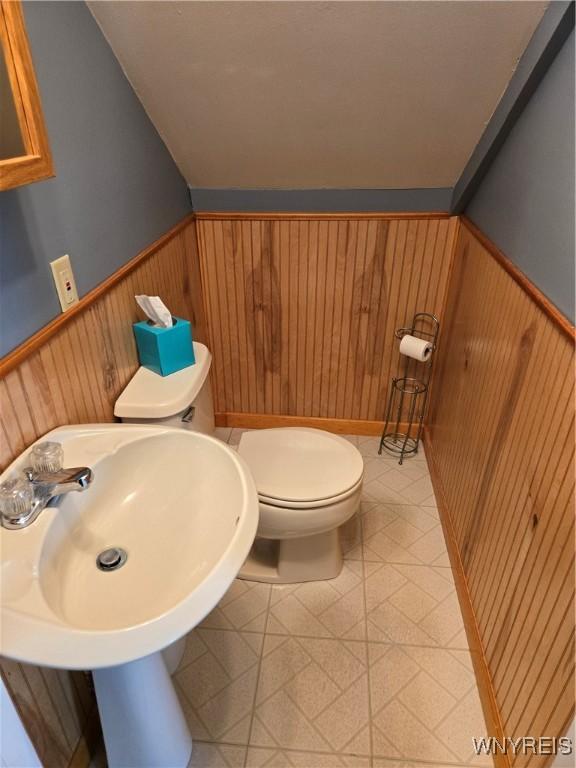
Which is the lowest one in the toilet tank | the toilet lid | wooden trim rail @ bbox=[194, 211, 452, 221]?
the toilet lid

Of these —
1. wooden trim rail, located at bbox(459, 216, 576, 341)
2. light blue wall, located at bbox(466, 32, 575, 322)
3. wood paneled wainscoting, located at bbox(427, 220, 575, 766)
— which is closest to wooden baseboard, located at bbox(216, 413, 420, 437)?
wood paneled wainscoting, located at bbox(427, 220, 575, 766)

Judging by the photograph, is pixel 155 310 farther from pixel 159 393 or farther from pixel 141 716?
pixel 141 716

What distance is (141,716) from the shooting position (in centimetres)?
104

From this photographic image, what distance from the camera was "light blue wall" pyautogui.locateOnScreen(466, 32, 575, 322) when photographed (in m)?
1.02

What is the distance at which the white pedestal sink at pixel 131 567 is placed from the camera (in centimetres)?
69

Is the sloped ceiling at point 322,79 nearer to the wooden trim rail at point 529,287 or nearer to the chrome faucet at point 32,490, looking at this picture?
the wooden trim rail at point 529,287

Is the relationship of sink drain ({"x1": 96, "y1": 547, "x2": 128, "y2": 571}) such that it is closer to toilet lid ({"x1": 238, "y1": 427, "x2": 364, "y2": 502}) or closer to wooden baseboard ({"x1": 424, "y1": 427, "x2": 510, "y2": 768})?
toilet lid ({"x1": 238, "y1": 427, "x2": 364, "y2": 502})

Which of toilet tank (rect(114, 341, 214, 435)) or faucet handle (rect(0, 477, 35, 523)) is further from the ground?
faucet handle (rect(0, 477, 35, 523))

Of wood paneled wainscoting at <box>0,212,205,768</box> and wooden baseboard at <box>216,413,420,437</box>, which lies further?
wooden baseboard at <box>216,413,420,437</box>

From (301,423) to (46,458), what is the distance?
161 cm

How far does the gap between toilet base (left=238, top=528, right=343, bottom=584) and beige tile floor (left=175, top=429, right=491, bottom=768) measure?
0.03 meters

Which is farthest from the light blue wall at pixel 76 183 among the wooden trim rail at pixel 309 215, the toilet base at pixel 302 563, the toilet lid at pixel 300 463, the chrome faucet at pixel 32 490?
the toilet base at pixel 302 563

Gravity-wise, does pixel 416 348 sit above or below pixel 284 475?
above

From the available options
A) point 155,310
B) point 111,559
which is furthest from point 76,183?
point 111,559
